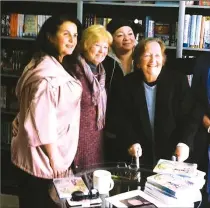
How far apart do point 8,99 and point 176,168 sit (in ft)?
3.21

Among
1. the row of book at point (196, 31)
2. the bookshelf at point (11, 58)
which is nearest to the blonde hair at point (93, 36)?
the bookshelf at point (11, 58)

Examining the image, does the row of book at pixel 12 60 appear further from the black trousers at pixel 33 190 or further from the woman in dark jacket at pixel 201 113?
the woman in dark jacket at pixel 201 113

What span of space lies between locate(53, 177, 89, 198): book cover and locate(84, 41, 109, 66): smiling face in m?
0.64

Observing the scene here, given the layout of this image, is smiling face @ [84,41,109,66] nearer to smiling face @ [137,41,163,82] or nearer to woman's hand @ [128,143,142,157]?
smiling face @ [137,41,163,82]

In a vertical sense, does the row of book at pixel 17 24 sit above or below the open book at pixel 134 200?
above

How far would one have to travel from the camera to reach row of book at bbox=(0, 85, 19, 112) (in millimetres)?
2172

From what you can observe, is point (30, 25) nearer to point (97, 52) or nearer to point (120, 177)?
point (97, 52)

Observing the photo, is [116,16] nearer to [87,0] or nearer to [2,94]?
[87,0]

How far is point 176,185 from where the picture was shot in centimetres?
184

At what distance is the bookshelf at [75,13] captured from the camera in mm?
2182

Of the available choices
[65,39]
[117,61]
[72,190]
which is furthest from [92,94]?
[72,190]

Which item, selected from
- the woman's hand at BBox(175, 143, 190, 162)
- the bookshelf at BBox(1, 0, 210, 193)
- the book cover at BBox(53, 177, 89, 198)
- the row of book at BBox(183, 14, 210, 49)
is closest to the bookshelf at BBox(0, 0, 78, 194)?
the bookshelf at BBox(1, 0, 210, 193)

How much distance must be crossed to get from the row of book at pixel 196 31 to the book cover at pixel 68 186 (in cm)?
95

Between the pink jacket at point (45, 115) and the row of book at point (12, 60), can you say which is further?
the row of book at point (12, 60)
